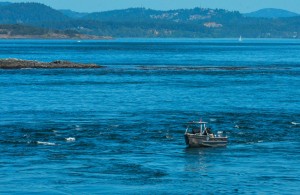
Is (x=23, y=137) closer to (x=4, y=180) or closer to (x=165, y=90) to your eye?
(x=4, y=180)

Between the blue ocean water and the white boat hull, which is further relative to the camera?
the white boat hull

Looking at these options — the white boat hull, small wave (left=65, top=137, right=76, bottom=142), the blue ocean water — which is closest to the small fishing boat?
the white boat hull

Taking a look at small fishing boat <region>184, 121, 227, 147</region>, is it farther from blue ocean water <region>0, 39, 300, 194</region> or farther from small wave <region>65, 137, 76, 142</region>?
small wave <region>65, 137, 76, 142</region>

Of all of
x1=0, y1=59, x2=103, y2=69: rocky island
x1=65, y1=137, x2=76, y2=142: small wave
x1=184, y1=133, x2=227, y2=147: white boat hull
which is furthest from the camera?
x1=0, y1=59, x2=103, y2=69: rocky island

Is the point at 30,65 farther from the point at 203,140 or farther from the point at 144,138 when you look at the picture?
the point at 203,140

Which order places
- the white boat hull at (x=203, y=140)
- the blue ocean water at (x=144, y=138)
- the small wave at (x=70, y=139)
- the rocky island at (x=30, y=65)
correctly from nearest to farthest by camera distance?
the blue ocean water at (x=144, y=138) < the white boat hull at (x=203, y=140) < the small wave at (x=70, y=139) < the rocky island at (x=30, y=65)

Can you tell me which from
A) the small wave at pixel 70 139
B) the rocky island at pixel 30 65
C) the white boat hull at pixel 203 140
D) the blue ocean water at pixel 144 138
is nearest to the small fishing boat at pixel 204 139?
the white boat hull at pixel 203 140

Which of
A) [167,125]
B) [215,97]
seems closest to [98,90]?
[215,97]

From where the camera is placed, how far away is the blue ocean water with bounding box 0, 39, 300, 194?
4953 centimetres

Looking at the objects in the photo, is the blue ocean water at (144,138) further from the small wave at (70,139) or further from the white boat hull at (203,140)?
the white boat hull at (203,140)

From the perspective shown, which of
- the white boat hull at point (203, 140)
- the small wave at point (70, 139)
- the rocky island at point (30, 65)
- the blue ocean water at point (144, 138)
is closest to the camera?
the blue ocean water at point (144, 138)

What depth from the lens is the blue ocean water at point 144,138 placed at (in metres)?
49.5

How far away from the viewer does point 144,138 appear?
65812 millimetres

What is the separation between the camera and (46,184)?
4866 centimetres
